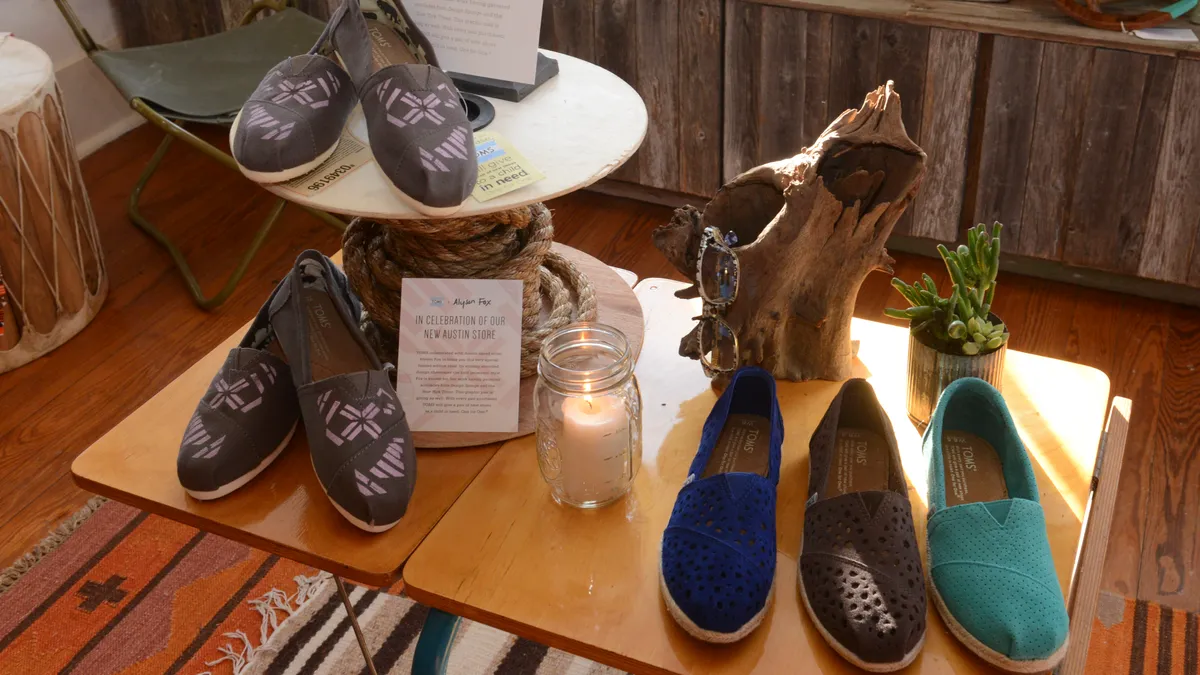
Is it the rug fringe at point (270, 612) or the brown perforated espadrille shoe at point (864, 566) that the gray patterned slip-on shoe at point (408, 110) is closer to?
the brown perforated espadrille shoe at point (864, 566)

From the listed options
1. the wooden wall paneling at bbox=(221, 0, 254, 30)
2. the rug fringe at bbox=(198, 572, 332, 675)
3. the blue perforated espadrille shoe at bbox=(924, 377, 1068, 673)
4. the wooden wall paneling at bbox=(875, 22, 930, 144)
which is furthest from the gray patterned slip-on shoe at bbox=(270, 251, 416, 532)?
the wooden wall paneling at bbox=(221, 0, 254, 30)

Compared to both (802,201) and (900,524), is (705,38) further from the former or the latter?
(900,524)

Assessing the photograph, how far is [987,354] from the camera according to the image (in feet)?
3.66

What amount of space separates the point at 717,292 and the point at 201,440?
0.55m

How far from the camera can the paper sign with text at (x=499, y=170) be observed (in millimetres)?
1040

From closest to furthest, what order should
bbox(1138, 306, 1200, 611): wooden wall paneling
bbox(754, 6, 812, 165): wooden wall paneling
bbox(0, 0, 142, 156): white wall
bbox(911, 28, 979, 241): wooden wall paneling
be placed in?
1. bbox(1138, 306, 1200, 611): wooden wall paneling
2. bbox(911, 28, 979, 241): wooden wall paneling
3. bbox(754, 6, 812, 165): wooden wall paneling
4. bbox(0, 0, 142, 156): white wall

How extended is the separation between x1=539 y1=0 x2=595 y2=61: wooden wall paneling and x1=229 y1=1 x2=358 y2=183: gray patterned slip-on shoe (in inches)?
50.6

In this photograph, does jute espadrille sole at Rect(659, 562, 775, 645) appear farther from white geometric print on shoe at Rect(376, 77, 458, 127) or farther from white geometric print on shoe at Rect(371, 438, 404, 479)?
white geometric print on shoe at Rect(376, 77, 458, 127)

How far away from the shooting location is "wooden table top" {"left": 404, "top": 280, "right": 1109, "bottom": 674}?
3.02ft

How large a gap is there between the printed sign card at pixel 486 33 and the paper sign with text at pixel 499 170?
0.11 meters

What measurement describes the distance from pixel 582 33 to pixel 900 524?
1682 millimetres

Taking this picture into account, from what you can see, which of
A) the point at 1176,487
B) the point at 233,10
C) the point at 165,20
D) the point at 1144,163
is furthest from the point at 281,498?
the point at 165,20

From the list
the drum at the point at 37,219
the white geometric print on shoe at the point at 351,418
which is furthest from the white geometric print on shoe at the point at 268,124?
the drum at the point at 37,219

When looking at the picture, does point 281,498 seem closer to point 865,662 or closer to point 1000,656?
point 865,662
